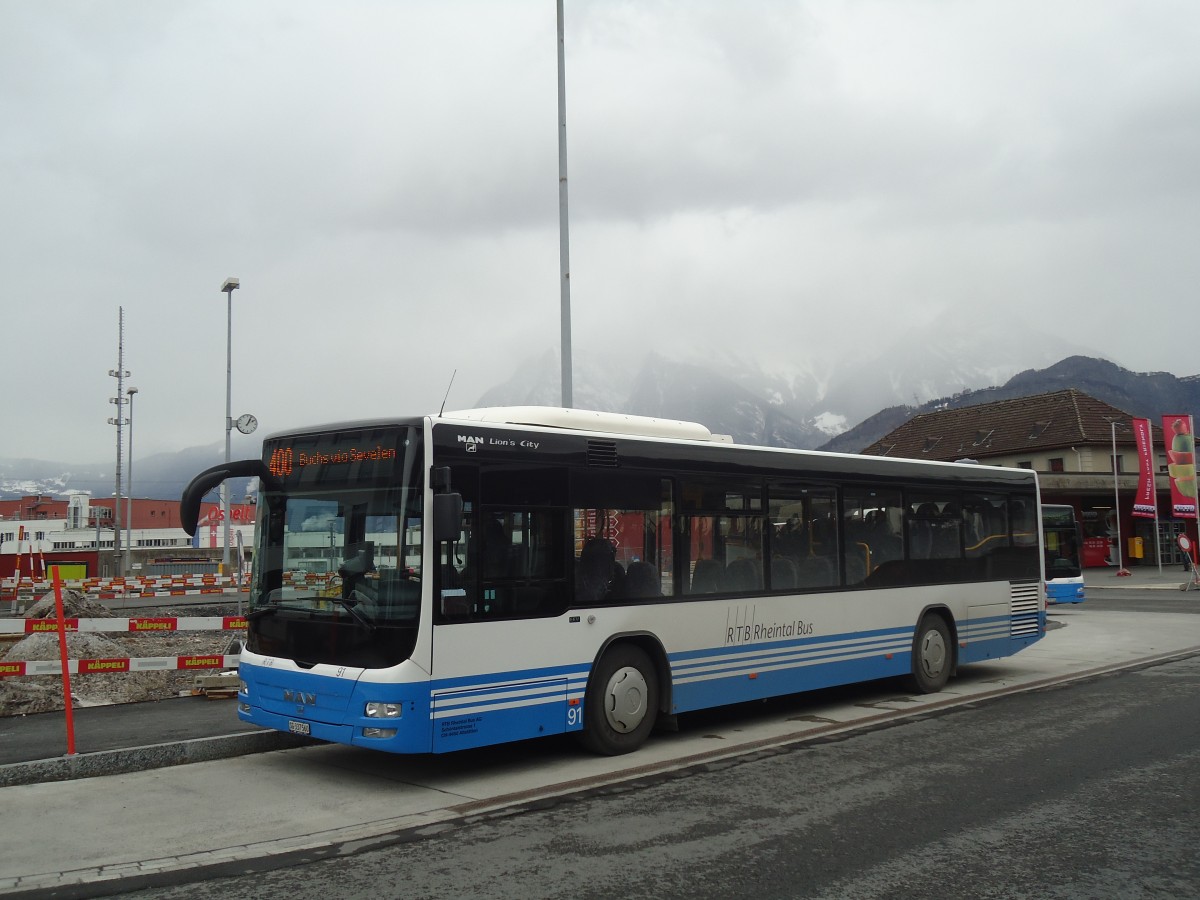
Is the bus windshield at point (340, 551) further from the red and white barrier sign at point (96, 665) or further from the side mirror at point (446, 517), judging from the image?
the red and white barrier sign at point (96, 665)

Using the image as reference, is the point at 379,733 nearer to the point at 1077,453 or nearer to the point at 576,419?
the point at 576,419

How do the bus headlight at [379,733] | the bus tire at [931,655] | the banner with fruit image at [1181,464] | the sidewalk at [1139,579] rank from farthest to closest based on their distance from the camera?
the banner with fruit image at [1181,464]
the sidewalk at [1139,579]
the bus tire at [931,655]
the bus headlight at [379,733]

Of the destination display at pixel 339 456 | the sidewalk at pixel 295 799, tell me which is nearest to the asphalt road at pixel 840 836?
the sidewalk at pixel 295 799

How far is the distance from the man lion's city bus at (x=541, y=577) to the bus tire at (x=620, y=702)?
19 millimetres

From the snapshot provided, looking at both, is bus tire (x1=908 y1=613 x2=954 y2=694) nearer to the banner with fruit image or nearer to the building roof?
the banner with fruit image

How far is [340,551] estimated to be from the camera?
7555 mm

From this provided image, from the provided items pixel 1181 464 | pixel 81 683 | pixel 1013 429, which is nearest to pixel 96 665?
pixel 81 683

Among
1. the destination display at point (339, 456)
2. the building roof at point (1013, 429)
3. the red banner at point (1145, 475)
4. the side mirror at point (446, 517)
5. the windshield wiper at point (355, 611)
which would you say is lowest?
the windshield wiper at point (355, 611)

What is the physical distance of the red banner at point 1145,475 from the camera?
43688mm

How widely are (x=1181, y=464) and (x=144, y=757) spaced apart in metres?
44.7

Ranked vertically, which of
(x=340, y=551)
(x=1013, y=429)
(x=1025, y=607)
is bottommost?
(x=1025, y=607)

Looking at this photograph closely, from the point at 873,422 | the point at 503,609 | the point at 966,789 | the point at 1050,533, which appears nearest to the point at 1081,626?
the point at 1050,533

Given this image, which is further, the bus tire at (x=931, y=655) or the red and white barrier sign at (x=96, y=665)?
the bus tire at (x=931, y=655)

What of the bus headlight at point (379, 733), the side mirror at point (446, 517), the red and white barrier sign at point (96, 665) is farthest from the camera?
the red and white barrier sign at point (96, 665)
